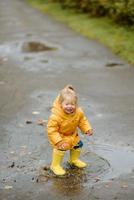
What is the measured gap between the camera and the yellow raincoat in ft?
19.3

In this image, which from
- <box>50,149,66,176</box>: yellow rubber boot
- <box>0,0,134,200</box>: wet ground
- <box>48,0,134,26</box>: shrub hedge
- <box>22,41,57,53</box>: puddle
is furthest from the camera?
<box>48,0,134,26</box>: shrub hedge

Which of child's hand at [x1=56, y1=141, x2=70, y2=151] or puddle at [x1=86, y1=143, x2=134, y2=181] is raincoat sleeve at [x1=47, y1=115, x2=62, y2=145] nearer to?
child's hand at [x1=56, y1=141, x2=70, y2=151]

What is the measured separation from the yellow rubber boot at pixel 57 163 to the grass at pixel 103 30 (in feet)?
20.5

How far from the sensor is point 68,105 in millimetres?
5816

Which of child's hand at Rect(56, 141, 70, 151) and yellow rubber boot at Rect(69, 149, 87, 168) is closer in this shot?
child's hand at Rect(56, 141, 70, 151)

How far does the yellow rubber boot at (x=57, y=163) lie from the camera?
5.98 m

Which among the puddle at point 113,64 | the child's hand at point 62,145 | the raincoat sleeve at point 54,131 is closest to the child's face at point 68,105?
the raincoat sleeve at point 54,131

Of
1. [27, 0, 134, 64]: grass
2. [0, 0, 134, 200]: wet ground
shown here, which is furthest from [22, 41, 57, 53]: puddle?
[27, 0, 134, 64]: grass

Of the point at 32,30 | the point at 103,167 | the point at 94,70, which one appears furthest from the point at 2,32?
the point at 103,167

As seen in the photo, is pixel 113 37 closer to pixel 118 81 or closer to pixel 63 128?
pixel 118 81

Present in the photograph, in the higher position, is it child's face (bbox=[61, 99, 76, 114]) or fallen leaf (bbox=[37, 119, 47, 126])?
child's face (bbox=[61, 99, 76, 114])

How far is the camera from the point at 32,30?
18328 millimetres

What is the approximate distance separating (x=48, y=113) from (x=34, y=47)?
6.57 meters

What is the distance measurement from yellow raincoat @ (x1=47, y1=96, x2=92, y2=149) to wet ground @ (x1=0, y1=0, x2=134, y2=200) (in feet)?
1.22
